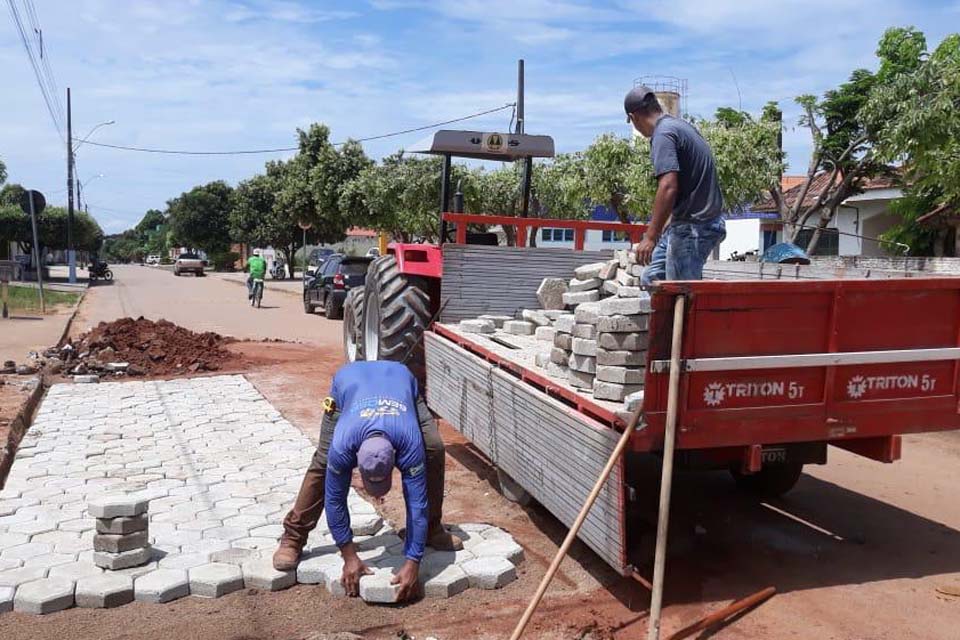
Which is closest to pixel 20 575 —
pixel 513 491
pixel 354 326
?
pixel 513 491

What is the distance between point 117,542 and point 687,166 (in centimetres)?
370

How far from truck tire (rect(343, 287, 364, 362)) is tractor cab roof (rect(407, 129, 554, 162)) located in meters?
2.09

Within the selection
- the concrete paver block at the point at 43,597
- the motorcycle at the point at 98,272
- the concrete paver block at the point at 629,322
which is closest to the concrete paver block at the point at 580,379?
the concrete paver block at the point at 629,322

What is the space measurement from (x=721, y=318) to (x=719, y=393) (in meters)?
0.37

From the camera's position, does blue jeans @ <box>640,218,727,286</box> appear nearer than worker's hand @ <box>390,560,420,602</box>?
No

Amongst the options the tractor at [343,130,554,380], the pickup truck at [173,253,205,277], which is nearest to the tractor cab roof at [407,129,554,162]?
the tractor at [343,130,554,380]

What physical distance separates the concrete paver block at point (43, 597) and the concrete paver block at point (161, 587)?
32cm

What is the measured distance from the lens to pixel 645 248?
4.83 m

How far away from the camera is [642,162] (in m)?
17.7

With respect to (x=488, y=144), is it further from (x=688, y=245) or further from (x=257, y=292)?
(x=257, y=292)

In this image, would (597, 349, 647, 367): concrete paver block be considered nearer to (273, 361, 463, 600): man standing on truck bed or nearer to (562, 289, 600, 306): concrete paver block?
(273, 361, 463, 600): man standing on truck bed

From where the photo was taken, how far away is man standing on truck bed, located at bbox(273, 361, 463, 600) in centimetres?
414

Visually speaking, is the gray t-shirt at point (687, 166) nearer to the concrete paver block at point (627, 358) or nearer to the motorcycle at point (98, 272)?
the concrete paver block at point (627, 358)

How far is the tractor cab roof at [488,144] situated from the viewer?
8.41m
